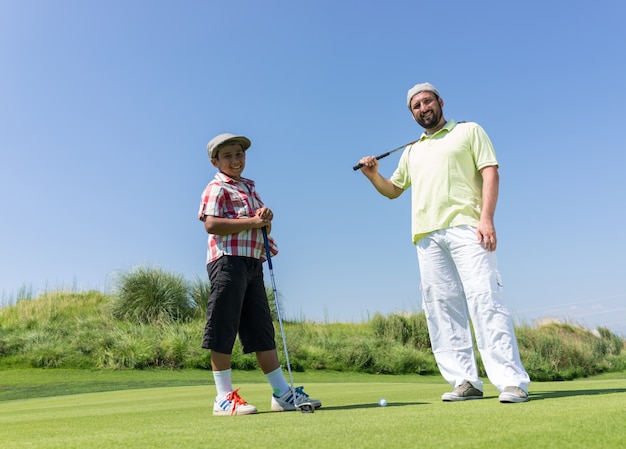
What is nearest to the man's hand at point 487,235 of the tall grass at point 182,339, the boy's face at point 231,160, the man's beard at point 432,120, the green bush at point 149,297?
the man's beard at point 432,120

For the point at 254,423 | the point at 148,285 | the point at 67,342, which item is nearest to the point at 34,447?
the point at 254,423

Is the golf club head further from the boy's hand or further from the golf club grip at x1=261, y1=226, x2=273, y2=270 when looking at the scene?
the boy's hand

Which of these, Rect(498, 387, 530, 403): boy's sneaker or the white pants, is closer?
Rect(498, 387, 530, 403): boy's sneaker

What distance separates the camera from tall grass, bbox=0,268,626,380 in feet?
38.9

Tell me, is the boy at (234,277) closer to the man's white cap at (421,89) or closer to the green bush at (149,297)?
the man's white cap at (421,89)

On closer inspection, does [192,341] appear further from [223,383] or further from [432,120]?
[432,120]

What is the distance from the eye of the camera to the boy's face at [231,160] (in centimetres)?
396

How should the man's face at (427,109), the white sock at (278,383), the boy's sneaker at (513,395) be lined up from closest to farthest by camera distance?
1. the boy's sneaker at (513,395)
2. the white sock at (278,383)
3. the man's face at (427,109)

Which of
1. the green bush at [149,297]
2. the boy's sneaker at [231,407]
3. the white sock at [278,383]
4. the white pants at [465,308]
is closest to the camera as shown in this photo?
the boy's sneaker at [231,407]

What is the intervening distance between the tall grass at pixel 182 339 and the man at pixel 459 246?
819 centimetres

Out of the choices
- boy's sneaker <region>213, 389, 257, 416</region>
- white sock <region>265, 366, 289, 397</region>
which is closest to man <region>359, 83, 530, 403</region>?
white sock <region>265, 366, 289, 397</region>

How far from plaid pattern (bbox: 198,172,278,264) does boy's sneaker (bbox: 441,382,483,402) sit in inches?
57.2

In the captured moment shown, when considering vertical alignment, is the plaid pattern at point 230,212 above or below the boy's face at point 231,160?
below

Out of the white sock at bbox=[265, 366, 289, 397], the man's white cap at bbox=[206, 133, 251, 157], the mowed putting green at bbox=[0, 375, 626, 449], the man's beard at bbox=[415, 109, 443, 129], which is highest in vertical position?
the man's beard at bbox=[415, 109, 443, 129]
